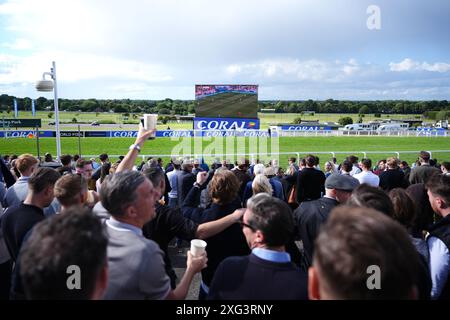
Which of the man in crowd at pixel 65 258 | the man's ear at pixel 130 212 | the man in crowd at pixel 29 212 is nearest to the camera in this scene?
the man in crowd at pixel 65 258

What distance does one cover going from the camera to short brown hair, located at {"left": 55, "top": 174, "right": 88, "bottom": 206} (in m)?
2.92

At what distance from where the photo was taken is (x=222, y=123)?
20.3 m

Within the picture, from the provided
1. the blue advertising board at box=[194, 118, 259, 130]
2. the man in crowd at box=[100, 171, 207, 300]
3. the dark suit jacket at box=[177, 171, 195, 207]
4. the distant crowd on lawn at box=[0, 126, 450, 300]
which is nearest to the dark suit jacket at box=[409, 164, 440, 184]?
the distant crowd on lawn at box=[0, 126, 450, 300]

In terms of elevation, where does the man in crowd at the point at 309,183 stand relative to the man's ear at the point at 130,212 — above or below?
below

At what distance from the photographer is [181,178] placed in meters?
7.22

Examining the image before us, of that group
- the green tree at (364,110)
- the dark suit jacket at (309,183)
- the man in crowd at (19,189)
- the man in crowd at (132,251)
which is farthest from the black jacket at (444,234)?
the green tree at (364,110)

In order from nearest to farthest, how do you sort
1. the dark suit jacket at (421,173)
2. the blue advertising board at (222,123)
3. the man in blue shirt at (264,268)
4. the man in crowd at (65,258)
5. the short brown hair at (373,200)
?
1. the man in crowd at (65,258)
2. the man in blue shirt at (264,268)
3. the short brown hair at (373,200)
4. the dark suit jacket at (421,173)
5. the blue advertising board at (222,123)

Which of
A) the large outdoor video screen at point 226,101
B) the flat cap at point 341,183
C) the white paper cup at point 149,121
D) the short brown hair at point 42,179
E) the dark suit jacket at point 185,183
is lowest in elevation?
the dark suit jacket at point 185,183

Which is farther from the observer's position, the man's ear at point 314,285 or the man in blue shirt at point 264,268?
the man in blue shirt at point 264,268

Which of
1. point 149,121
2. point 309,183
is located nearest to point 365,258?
point 149,121

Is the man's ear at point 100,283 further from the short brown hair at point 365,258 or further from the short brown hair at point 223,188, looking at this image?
the short brown hair at point 223,188

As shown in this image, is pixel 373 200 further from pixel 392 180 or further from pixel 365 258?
pixel 392 180

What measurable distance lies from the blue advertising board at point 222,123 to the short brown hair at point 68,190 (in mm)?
17176

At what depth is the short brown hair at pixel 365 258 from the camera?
3.93 ft
